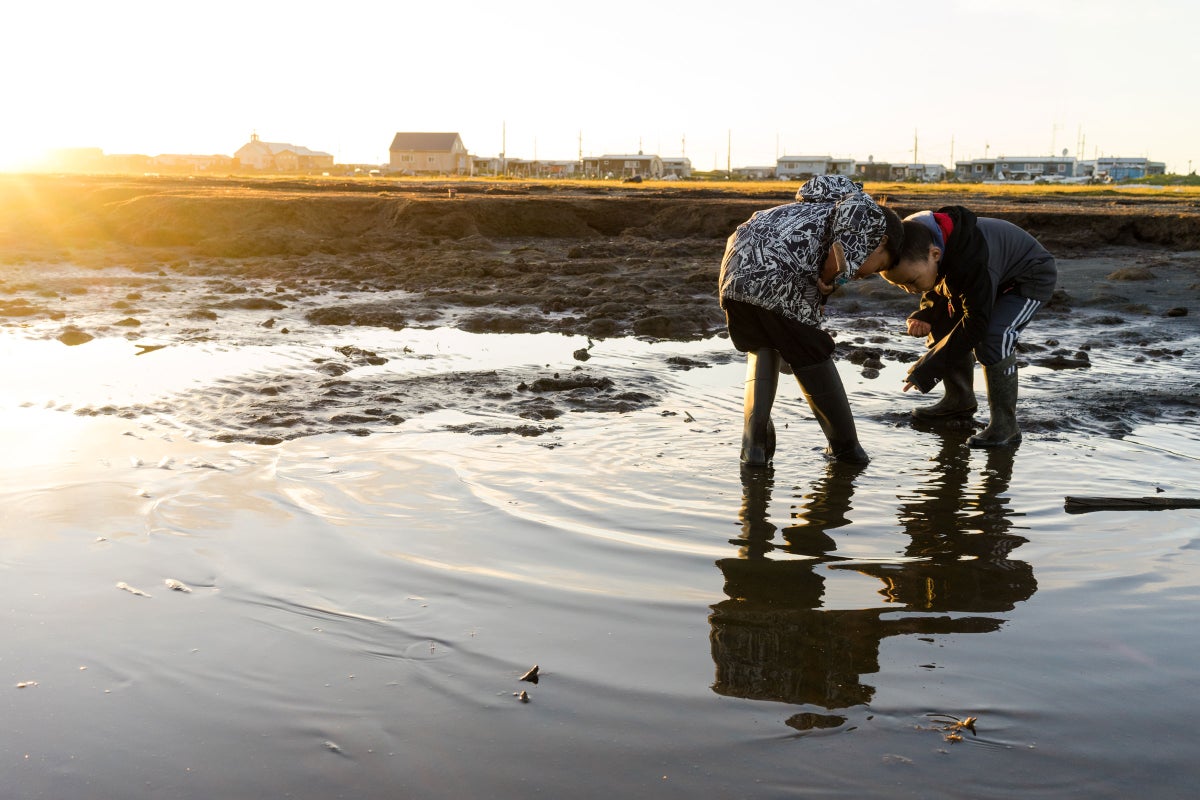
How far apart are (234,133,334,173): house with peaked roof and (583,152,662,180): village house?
2678 centimetres

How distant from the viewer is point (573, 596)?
157 inches

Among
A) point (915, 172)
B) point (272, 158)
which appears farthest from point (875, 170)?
point (272, 158)

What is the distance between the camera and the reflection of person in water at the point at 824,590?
3.36 meters

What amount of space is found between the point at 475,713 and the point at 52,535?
2.47 m

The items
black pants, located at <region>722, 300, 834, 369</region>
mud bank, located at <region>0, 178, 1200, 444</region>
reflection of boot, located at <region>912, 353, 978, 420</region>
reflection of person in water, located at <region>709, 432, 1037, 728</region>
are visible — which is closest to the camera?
reflection of person in water, located at <region>709, 432, 1037, 728</region>

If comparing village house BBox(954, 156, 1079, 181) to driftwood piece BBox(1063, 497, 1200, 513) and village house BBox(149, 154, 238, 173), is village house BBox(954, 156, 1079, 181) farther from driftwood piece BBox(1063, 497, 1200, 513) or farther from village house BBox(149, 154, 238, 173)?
driftwood piece BBox(1063, 497, 1200, 513)

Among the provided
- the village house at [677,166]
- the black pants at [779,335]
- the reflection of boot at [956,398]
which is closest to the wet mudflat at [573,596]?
the reflection of boot at [956,398]

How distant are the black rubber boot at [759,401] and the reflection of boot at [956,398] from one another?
182 cm

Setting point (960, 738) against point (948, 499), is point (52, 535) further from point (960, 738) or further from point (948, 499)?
point (948, 499)

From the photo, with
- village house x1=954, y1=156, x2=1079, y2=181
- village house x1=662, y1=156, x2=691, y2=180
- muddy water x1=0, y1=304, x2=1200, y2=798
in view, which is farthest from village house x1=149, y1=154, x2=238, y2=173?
muddy water x1=0, y1=304, x2=1200, y2=798

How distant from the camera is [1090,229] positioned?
19594 mm

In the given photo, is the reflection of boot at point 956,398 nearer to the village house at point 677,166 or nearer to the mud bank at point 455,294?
the mud bank at point 455,294

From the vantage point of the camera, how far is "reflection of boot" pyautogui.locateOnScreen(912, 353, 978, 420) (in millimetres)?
7125

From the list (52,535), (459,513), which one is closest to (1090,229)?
(459,513)
